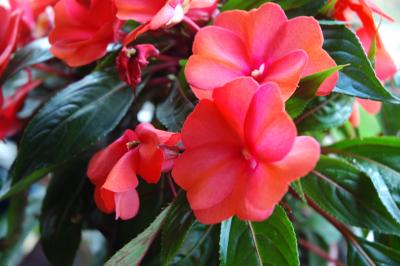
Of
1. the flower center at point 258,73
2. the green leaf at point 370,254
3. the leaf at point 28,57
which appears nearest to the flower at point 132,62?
the flower center at point 258,73

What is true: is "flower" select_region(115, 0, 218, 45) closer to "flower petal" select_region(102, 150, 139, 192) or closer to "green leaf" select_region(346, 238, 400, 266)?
"flower petal" select_region(102, 150, 139, 192)

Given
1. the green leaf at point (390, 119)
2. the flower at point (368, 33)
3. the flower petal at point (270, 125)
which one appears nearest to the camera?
the flower petal at point (270, 125)

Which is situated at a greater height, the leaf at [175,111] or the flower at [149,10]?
the flower at [149,10]

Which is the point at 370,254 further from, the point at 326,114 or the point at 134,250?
the point at 134,250

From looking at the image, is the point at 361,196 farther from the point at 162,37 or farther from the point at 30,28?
the point at 30,28

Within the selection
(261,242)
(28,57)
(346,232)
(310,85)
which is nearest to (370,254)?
(346,232)

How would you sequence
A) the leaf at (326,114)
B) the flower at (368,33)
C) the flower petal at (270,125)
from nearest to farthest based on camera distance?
the flower petal at (270,125), the flower at (368,33), the leaf at (326,114)

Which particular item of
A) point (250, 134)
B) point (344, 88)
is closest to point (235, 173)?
point (250, 134)

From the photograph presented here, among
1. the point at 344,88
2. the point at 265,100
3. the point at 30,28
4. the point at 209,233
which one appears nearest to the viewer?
the point at 265,100

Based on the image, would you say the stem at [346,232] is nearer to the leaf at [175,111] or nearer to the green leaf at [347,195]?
the green leaf at [347,195]
